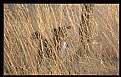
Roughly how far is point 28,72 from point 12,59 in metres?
0.25

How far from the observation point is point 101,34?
2807 mm

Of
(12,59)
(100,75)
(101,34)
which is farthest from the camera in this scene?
(101,34)

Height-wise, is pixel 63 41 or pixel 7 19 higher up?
pixel 7 19

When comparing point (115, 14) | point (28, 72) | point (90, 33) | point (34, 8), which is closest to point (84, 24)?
point (90, 33)

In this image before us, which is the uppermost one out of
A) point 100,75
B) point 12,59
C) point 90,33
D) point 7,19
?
point 7,19

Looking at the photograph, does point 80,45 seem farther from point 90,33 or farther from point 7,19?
point 7,19

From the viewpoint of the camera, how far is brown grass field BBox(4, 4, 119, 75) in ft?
8.23

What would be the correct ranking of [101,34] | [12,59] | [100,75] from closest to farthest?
[100,75], [12,59], [101,34]

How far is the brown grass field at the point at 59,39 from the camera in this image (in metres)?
2.51

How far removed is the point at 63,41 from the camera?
260 centimetres

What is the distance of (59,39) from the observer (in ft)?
8.46

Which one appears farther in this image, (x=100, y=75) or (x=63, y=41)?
(x=63, y=41)

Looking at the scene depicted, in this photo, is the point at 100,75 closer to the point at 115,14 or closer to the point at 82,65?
the point at 82,65

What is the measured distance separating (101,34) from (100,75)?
0.54 meters
